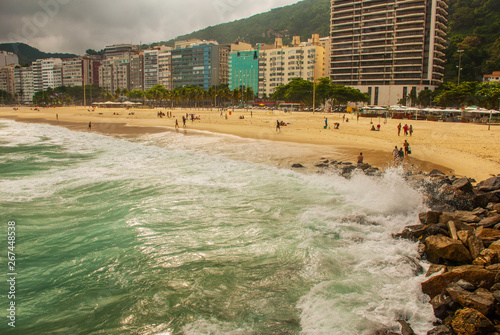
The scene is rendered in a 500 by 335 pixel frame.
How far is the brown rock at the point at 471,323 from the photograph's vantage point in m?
5.50

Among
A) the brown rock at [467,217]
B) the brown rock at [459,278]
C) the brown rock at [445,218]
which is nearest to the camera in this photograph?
the brown rock at [459,278]

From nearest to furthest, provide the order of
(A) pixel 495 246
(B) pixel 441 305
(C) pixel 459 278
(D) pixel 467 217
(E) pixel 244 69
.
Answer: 1. (B) pixel 441 305
2. (C) pixel 459 278
3. (A) pixel 495 246
4. (D) pixel 467 217
5. (E) pixel 244 69

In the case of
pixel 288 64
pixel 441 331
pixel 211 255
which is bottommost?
pixel 211 255

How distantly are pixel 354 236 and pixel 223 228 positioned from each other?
394 centimetres

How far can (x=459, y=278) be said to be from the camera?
269 inches

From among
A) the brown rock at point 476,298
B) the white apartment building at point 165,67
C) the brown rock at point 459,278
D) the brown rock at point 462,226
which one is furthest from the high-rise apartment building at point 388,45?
the brown rock at point 476,298

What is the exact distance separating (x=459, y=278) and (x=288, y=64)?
482 feet

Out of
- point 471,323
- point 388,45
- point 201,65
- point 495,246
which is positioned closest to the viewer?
point 471,323

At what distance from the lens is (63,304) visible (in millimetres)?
7371

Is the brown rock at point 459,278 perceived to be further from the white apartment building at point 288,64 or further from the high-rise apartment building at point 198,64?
the high-rise apartment building at point 198,64

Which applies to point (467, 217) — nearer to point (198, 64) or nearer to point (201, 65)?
point (201, 65)

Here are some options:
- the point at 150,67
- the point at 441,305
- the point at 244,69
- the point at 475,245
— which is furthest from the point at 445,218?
the point at 150,67

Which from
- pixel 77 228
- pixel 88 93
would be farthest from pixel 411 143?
pixel 88 93

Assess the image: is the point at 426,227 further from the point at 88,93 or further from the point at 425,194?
the point at 88,93
